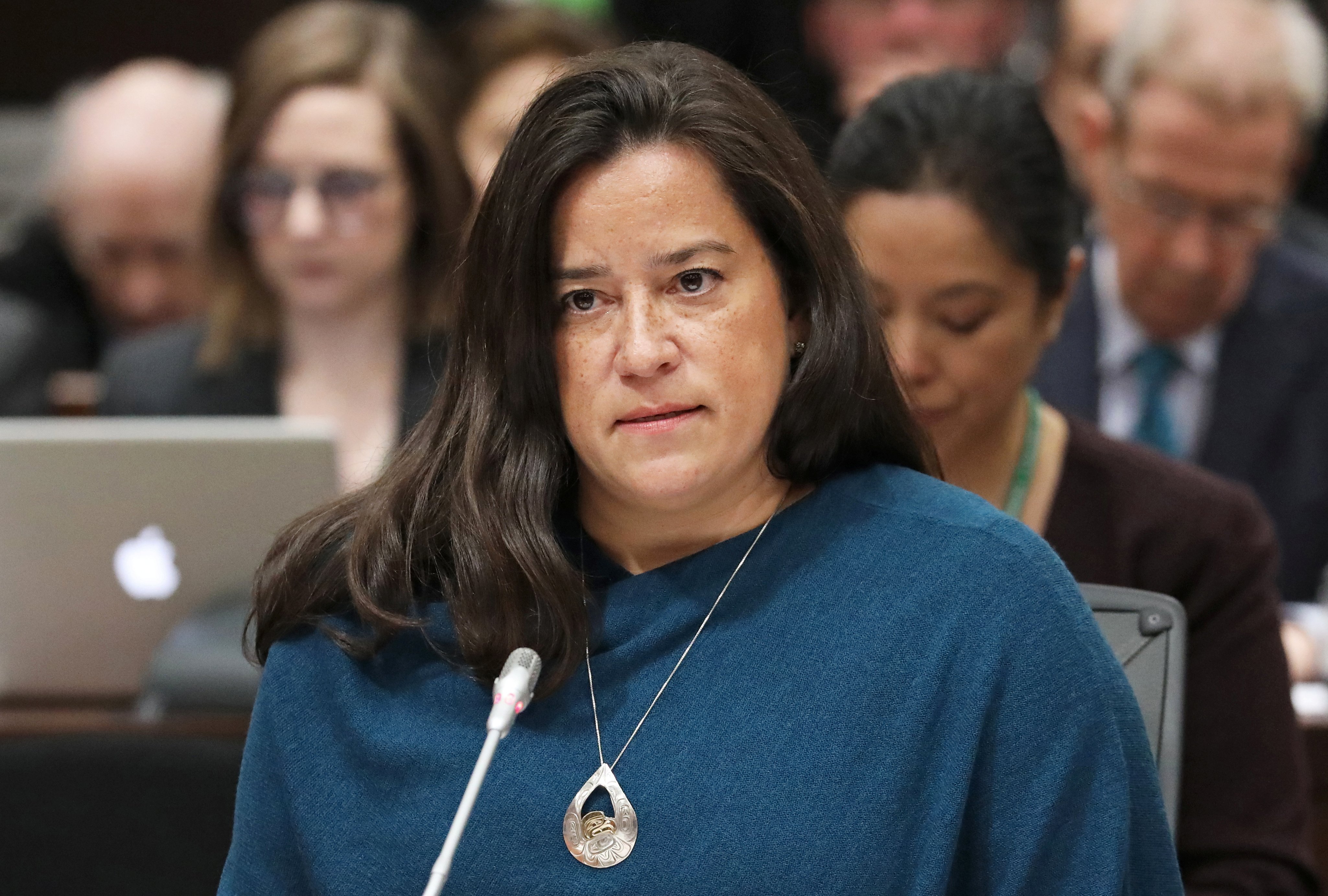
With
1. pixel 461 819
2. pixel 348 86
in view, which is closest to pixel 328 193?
pixel 348 86

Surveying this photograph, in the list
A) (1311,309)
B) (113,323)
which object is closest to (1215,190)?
(1311,309)

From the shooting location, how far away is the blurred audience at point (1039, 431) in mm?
1888

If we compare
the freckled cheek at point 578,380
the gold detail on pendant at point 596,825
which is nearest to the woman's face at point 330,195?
the freckled cheek at point 578,380

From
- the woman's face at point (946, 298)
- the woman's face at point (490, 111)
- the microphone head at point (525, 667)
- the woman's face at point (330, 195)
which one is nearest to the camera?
the microphone head at point (525, 667)

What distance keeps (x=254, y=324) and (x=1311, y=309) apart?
195cm

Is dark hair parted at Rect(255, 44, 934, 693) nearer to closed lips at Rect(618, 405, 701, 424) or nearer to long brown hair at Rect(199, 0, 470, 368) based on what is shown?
closed lips at Rect(618, 405, 701, 424)

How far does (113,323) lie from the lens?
3863 millimetres

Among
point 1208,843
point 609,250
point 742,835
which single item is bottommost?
point 1208,843

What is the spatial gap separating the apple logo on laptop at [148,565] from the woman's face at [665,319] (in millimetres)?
951

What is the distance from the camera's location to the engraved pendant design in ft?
4.92

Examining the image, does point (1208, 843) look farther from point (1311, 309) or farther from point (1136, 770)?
point (1311, 309)

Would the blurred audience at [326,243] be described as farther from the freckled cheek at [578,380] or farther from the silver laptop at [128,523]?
the freckled cheek at [578,380]

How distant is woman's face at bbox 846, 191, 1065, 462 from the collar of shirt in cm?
104

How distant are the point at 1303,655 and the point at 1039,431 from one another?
592 millimetres
